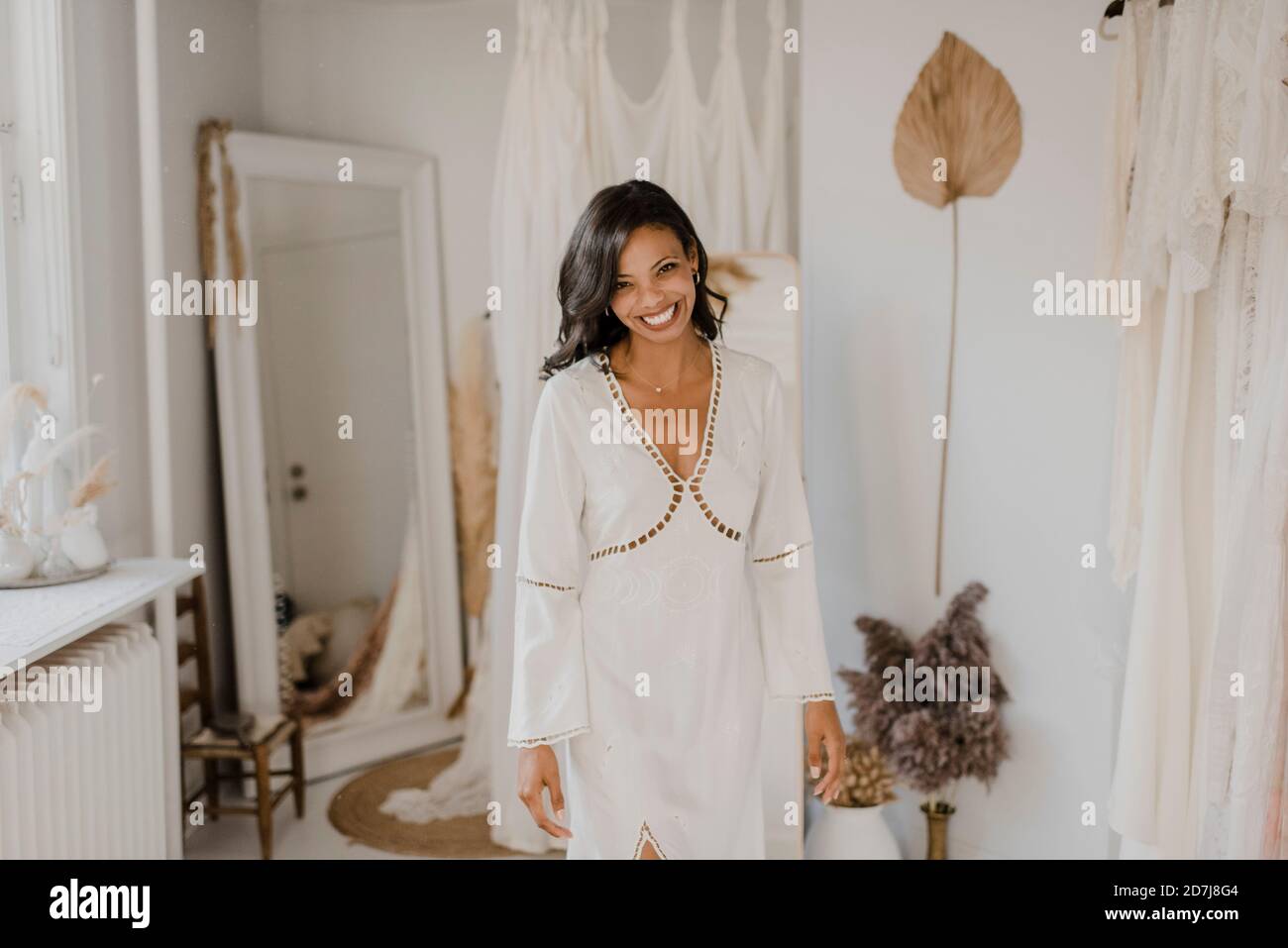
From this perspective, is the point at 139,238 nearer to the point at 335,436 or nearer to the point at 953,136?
the point at 335,436

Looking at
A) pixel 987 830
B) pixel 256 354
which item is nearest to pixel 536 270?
pixel 256 354

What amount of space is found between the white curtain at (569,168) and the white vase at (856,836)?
0.70 meters

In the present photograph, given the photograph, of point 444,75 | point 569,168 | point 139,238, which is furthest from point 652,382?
point 444,75

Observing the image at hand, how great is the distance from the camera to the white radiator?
5.88 feet

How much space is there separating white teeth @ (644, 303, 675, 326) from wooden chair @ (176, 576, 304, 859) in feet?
5.33

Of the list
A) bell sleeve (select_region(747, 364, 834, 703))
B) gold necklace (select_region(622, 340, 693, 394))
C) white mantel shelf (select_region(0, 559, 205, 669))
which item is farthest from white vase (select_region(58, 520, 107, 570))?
bell sleeve (select_region(747, 364, 834, 703))

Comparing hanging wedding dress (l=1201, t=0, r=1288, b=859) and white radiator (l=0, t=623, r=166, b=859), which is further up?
hanging wedding dress (l=1201, t=0, r=1288, b=859)

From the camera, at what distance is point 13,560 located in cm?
211

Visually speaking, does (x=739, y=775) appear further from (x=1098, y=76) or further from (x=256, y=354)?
(x=256, y=354)

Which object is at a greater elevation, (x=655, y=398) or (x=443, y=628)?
(x=655, y=398)

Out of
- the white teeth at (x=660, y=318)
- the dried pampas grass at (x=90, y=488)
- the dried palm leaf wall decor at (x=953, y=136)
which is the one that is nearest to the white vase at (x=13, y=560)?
the dried pampas grass at (x=90, y=488)

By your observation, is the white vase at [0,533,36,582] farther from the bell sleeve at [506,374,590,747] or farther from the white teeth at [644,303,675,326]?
the white teeth at [644,303,675,326]

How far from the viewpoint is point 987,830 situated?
2.58m

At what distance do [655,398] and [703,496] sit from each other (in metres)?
0.17
